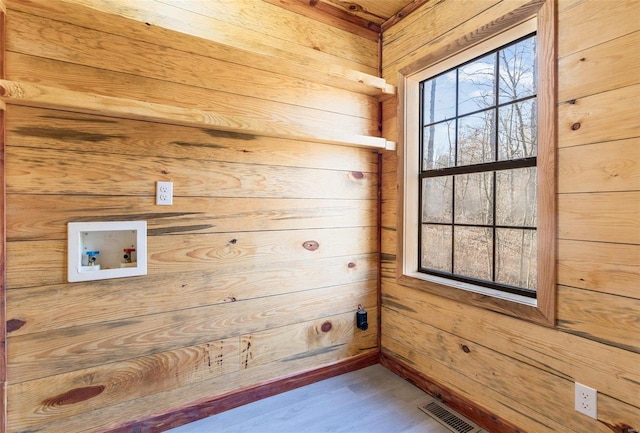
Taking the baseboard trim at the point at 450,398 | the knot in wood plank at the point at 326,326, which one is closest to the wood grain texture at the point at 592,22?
the baseboard trim at the point at 450,398

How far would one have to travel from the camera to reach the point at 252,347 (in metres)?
1.87

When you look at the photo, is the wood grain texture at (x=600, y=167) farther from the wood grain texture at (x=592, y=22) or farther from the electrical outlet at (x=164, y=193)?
the electrical outlet at (x=164, y=193)

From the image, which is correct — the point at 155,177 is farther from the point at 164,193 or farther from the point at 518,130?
the point at 518,130

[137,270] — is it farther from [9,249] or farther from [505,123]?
[505,123]

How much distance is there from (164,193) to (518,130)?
1846 millimetres

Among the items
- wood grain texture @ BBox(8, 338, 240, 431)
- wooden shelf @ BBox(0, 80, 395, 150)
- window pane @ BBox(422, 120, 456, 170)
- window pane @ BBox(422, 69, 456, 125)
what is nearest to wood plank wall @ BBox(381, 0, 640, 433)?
window pane @ BBox(422, 69, 456, 125)

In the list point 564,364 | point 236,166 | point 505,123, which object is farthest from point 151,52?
point 564,364

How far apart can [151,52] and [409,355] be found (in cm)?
234

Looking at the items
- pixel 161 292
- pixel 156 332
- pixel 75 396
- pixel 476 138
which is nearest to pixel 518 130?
pixel 476 138

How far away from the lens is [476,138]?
1821mm

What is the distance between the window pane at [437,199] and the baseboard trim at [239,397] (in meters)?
1.10

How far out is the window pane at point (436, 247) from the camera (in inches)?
78.1

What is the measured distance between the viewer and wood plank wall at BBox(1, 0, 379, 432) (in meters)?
1.38

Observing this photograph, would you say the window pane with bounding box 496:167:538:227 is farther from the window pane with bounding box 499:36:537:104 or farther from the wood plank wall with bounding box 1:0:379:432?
the wood plank wall with bounding box 1:0:379:432
